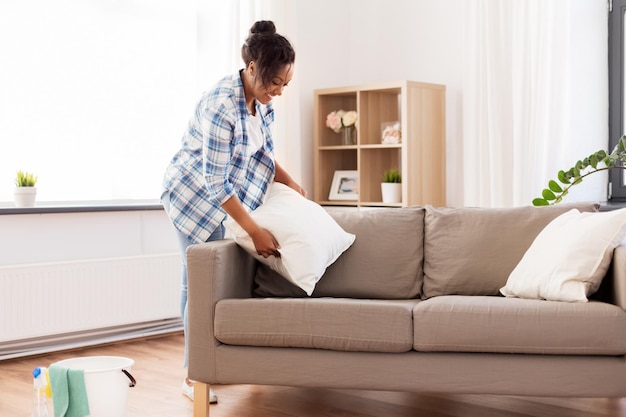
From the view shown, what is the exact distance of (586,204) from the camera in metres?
3.12

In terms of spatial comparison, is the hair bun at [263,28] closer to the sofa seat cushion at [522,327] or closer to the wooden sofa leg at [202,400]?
the sofa seat cushion at [522,327]

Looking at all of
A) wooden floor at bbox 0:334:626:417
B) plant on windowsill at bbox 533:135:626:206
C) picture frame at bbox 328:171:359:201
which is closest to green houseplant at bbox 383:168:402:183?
picture frame at bbox 328:171:359:201

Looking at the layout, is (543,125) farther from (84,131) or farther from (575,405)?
(84,131)

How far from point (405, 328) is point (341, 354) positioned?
0.23 metres

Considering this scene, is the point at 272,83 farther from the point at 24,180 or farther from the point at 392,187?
the point at 392,187

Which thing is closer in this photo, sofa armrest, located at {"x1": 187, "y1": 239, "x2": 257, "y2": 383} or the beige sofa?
the beige sofa

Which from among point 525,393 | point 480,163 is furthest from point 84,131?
point 525,393

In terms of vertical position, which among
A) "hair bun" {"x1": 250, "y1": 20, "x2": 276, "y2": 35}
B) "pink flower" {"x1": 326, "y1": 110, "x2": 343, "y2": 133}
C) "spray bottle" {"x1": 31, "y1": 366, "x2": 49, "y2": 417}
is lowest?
"spray bottle" {"x1": 31, "y1": 366, "x2": 49, "y2": 417}

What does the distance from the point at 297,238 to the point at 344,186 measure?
2.31m

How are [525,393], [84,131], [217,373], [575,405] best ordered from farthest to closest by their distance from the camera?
[84,131] < [575,405] < [217,373] < [525,393]

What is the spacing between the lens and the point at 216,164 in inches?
112

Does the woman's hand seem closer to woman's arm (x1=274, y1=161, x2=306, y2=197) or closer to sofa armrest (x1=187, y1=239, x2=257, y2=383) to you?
sofa armrest (x1=187, y1=239, x2=257, y2=383)

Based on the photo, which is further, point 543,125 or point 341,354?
point 543,125

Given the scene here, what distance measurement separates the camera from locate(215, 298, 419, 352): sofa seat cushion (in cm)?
265
